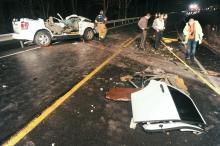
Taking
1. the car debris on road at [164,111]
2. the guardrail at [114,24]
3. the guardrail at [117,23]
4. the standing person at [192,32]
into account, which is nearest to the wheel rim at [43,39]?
the guardrail at [114,24]

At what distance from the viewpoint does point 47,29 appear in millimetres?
13031

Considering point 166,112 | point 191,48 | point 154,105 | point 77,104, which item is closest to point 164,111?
A: point 166,112

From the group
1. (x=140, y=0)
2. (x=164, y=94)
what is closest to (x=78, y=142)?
(x=164, y=94)

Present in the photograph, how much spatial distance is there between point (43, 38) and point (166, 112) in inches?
389

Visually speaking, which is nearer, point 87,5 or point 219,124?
point 219,124

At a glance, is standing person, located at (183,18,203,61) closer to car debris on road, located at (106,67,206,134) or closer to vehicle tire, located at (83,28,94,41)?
car debris on road, located at (106,67,206,134)

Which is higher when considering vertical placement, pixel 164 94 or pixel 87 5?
pixel 87 5

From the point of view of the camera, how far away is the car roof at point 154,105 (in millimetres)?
4789

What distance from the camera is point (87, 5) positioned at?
103 feet

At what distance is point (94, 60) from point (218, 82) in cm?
519

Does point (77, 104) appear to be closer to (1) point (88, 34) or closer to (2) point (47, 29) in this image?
(2) point (47, 29)

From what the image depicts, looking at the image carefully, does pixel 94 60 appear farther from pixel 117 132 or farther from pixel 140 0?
pixel 140 0

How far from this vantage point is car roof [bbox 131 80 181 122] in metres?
4.79

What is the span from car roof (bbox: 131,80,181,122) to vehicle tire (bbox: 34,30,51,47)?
8.40m
